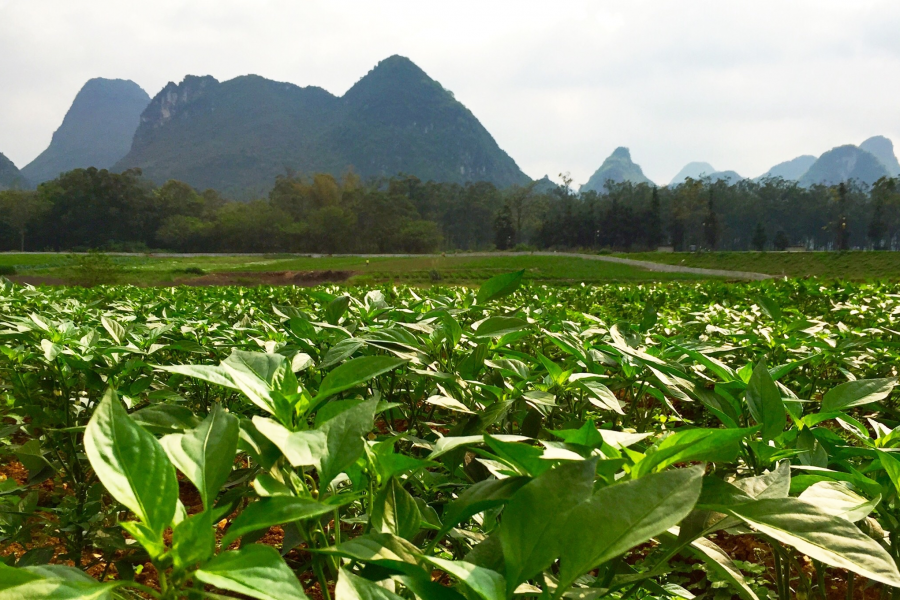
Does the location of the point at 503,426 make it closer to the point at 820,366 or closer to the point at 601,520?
the point at 601,520

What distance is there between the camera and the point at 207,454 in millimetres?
413

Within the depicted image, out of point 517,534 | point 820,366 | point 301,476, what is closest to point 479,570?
point 517,534

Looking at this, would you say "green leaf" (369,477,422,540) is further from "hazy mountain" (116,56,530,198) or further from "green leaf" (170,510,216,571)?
"hazy mountain" (116,56,530,198)

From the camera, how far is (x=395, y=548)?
399mm

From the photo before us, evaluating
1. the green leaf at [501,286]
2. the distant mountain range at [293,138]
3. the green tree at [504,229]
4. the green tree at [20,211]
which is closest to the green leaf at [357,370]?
the green leaf at [501,286]

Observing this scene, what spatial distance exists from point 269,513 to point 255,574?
5cm

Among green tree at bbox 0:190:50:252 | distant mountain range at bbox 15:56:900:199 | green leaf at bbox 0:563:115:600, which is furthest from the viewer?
distant mountain range at bbox 15:56:900:199

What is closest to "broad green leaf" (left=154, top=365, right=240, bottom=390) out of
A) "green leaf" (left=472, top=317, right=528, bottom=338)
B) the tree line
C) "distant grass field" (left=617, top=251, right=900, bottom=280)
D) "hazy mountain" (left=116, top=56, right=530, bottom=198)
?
"green leaf" (left=472, top=317, right=528, bottom=338)

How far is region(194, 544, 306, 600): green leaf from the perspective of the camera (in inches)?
12.3

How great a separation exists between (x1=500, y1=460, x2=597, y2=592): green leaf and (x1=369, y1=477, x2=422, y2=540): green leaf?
133 mm

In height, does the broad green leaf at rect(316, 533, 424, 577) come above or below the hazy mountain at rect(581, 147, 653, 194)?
below

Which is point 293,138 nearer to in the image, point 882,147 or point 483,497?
point 483,497

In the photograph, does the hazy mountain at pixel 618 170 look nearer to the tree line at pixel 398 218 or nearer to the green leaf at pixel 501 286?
the tree line at pixel 398 218

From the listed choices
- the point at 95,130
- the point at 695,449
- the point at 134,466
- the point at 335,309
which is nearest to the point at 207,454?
the point at 134,466
